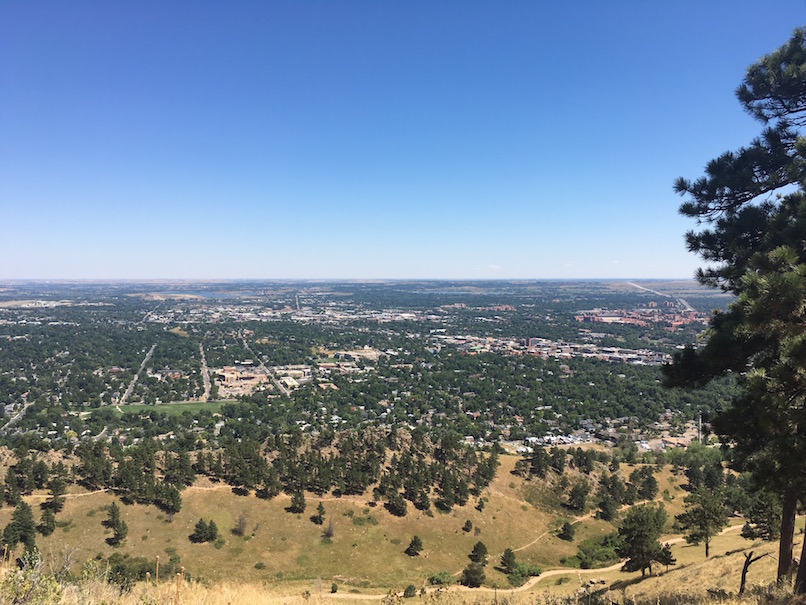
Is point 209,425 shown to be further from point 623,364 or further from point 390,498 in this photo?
point 623,364

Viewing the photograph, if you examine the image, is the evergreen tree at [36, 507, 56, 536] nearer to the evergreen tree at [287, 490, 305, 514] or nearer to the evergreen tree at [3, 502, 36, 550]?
the evergreen tree at [3, 502, 36, 550]

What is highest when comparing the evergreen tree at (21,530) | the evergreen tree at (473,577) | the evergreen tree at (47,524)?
the evergreen tree at (21,530)

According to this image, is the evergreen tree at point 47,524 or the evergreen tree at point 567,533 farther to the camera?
the evergreen tree at point 567,533

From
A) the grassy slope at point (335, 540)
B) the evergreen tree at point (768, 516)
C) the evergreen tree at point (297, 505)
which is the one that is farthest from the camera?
the evergreen tree at point (297, 505)

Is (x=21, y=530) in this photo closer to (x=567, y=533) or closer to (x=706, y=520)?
(x=567, y=533)

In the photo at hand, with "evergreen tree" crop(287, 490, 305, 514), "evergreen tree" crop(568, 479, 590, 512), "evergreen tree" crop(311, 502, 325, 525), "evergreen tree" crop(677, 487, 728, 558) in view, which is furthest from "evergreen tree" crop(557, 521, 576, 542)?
"evergreen tree" crop(287, 490, 305, 514)

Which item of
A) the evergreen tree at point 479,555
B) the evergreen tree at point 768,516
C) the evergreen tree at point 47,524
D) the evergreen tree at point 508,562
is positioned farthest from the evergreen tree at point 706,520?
the evergreen tree at point 47,524

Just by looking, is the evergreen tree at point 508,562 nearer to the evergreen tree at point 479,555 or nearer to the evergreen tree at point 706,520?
the evergreen tree at point 479,555

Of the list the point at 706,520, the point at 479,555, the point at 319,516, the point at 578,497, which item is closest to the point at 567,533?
the point at 578,497

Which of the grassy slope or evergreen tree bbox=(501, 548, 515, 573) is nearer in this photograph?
the grassy slope

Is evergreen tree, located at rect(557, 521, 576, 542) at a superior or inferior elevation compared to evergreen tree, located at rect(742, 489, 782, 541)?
inferior

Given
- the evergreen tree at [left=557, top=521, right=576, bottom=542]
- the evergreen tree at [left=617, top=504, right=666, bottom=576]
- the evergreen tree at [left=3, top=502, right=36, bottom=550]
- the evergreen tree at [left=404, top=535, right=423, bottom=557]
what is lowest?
the evergreen tree at [left=557, top=521, right=576, bottom=542]
